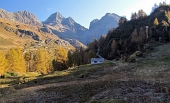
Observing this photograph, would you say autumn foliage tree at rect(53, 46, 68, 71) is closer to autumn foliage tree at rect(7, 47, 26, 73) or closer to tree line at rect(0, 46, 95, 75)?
tree line at rect(0, 46, 95, 75)

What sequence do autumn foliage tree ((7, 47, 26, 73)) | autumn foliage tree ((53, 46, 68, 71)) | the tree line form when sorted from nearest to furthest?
the tree line → autumn foliage tree ((7, 47, 26, 73)) → autumn foliage tree ((53, 46, 68, 71))

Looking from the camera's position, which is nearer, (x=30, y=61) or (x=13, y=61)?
(x=13, y=61)

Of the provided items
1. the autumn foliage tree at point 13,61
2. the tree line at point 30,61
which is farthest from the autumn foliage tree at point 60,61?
the autumn foliage tree at point 13,61

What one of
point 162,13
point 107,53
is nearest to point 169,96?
point 107,53

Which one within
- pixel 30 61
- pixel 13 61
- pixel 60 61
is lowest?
pixel 60 61

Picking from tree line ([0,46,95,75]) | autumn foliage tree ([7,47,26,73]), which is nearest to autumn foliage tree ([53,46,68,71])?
tree line ([0,46,95,75])

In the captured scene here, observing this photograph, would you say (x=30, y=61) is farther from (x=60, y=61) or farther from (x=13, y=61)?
(x=13, y=61)

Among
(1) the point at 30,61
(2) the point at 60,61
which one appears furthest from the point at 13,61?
(2) the point at 60,61

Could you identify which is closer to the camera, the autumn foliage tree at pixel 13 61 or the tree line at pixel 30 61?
the tree line at pixel 30 61

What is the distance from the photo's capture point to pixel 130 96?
19.9m

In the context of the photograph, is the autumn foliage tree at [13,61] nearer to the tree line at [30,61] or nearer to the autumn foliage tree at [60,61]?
the tree line at [30,61]

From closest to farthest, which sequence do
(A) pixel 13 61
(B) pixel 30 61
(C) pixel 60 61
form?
(A) pixel 13 61 → (C) pixel 60 61 → (B) pixel 30 61

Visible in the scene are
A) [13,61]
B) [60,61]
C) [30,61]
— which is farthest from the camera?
[30,61]

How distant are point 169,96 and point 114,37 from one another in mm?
177967
